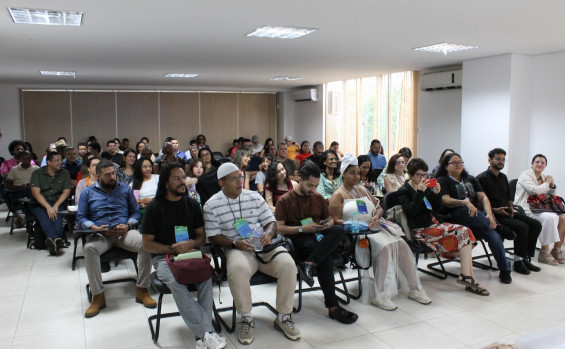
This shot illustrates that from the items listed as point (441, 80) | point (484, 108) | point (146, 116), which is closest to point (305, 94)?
point (146, 116)

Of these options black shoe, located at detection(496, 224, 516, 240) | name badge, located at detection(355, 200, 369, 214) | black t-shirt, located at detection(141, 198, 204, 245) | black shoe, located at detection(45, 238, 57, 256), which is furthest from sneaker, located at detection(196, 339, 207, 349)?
black shoe, located at detection(496, 224, 516, 240)

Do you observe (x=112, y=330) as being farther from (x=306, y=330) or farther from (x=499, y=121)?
(x=499, y=121)

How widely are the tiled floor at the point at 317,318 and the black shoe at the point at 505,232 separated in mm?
392

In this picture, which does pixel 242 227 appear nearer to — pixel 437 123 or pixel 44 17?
pixel 44 17

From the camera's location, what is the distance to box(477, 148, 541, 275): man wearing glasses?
4688 millimetres

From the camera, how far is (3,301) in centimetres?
396

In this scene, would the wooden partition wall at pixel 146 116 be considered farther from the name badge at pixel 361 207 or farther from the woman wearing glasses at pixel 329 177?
the name badge at pixel 361 207

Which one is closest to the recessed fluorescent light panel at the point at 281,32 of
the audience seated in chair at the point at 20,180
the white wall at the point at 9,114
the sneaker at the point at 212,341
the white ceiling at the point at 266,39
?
the white ceiling at the point at 266,39

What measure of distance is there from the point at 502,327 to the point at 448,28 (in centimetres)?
326

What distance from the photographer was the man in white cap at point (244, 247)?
3.20 meters

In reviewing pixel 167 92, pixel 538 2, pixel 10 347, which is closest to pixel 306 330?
pixel 10 347

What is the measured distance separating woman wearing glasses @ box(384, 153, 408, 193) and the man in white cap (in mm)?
2445

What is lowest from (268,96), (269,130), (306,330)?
(306,330)

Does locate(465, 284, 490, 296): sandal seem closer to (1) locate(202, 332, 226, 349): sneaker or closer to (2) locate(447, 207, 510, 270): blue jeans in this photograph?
(2) locate(447, 207, 510, 270): blue jeans
